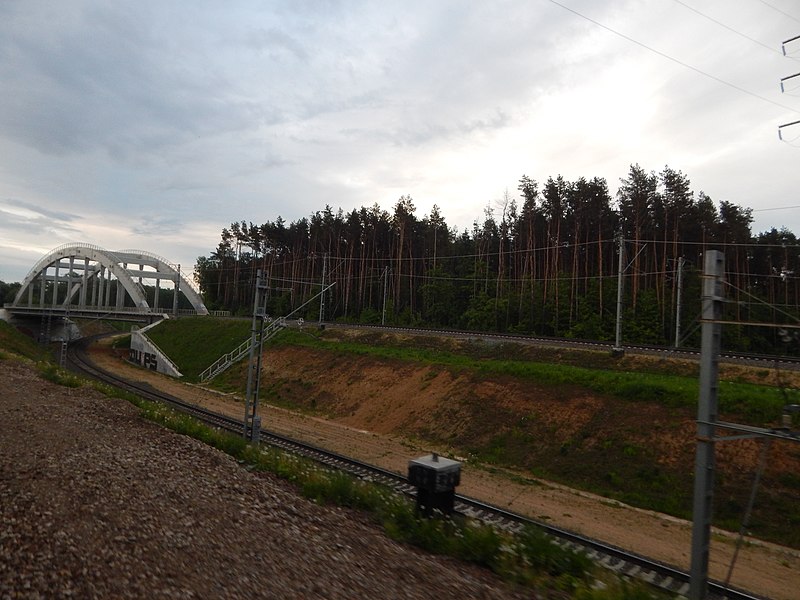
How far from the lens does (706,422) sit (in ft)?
21.8

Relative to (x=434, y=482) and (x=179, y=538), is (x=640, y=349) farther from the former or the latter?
(x=179, y=538)

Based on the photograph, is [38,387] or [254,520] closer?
[254,520]

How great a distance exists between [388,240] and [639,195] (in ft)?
108

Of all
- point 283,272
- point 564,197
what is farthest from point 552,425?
point 283,272

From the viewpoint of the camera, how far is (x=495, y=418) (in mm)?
21016

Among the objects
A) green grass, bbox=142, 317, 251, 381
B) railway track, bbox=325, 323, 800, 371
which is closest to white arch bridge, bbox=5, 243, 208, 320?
green grass, bbox=142, 317, 251, 381

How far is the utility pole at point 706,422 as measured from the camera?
648 cm

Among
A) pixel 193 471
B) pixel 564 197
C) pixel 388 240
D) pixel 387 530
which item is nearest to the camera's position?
pixel 387 530

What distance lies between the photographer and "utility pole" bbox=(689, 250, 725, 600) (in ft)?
21.3

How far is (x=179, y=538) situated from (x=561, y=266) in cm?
5040

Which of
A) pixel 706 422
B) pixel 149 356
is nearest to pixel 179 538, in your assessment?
pixel 706 422

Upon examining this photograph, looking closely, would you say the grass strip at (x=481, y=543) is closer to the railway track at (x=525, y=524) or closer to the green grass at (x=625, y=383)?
the railway track at (x=525, y=524)

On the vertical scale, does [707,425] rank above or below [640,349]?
below

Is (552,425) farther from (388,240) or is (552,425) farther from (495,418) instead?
(388,240)
